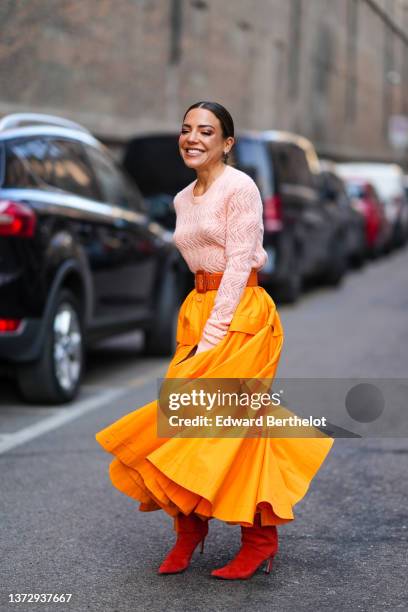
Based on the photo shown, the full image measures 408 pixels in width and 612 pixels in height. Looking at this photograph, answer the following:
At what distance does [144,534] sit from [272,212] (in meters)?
9.48

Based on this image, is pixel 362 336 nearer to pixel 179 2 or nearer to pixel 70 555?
pixel 70 555

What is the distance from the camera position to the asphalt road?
4.37m

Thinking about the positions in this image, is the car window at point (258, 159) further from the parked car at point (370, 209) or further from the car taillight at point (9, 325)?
the parked car at point (370, 209)

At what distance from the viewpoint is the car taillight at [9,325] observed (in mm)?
7766

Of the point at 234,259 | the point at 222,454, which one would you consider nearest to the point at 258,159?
the point at 234,259

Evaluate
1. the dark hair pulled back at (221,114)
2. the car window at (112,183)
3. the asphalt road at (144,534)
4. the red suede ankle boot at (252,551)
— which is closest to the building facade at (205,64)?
the car window at (112,183)

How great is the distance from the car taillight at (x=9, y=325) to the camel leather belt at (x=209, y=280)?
11.0 feet

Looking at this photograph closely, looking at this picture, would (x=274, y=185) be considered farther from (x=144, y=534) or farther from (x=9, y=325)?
(x=144, y=534)

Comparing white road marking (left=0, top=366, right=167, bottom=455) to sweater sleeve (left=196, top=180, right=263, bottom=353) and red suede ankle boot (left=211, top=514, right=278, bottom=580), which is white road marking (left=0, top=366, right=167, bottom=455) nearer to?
red suede ankle boot (left=211, top=514, right=278, bottom=580)

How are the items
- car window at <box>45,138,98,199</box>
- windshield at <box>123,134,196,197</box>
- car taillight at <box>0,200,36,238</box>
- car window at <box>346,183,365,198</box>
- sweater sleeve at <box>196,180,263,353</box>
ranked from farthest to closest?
car window at <box>346,183,365,198</box>
windshield at <box>123,134,196,197</box>
car window at <box>45,138,98,199</box>
car taillight at <box>0,200,36,238</box>
sweater sleeve at <box>196,180,263,353</box>

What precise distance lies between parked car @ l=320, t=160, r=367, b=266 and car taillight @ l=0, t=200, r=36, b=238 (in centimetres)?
1006

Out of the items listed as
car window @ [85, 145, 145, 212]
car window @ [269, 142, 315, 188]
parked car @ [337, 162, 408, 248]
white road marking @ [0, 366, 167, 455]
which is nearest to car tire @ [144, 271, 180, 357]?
car window @ [85, 145, 145, 212]

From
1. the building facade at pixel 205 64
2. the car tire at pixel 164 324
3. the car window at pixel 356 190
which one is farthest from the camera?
the car window at pixel 356 190

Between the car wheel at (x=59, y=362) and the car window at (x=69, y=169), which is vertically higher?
the car window at (x=69, y=169)
